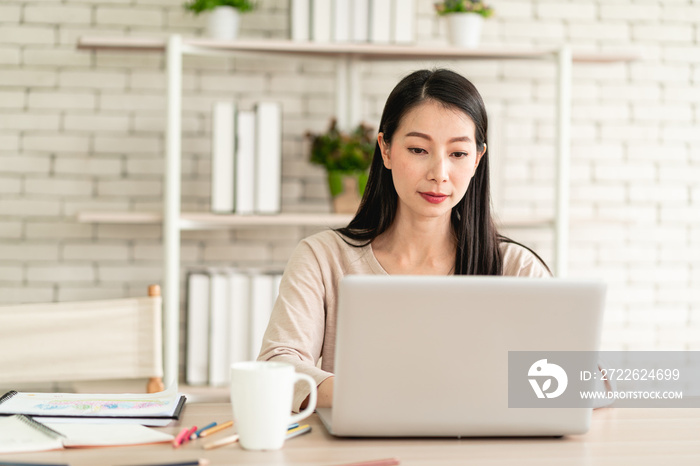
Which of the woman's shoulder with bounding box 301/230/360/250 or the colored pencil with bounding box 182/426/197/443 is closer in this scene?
the colored pencil with bounding box 182/426/197/443

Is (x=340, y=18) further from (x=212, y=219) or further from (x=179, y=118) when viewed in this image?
(x=212, y=219)

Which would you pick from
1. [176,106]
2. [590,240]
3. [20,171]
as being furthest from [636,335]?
[20,171]

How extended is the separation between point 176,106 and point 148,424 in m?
1.35

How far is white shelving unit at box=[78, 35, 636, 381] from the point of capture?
218cm

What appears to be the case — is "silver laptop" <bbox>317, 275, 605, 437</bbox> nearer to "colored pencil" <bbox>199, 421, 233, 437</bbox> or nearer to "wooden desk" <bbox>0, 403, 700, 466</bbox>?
"wooden desk" <bbox>0, 403, 700, 466</bbox>

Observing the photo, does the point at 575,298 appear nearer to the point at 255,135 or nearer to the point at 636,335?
the point at 255,135

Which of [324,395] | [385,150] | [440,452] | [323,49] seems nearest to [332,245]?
[385,150]

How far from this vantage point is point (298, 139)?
8.50ft

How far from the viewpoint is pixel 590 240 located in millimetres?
2717

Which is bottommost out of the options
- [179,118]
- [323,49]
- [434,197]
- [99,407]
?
[99,407]

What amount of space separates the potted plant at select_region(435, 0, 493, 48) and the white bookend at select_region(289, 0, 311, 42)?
431 mm

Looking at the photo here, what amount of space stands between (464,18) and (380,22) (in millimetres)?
276

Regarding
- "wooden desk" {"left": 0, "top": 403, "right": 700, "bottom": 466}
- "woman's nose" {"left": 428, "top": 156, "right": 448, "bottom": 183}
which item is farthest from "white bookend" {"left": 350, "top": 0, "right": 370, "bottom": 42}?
"wooden desk" {"left": 0, "top": 403, "right": 700, "bottom": 466}

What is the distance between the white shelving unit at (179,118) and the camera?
218 cm
